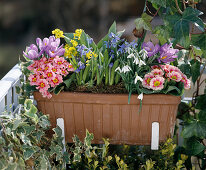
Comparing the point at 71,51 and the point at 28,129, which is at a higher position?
the point at 71,51

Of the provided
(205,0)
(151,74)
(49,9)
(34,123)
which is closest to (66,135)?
(34,123)

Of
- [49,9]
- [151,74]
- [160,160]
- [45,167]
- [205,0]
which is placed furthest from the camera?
[49,9]

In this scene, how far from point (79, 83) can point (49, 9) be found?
2659 mm

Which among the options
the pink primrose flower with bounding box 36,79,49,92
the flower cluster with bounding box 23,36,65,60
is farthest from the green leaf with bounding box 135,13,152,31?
the pink primrose flower with bounding box 36,79,49,92

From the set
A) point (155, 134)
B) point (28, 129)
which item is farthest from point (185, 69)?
point (28, 129)

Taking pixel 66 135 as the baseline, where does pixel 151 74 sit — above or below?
above

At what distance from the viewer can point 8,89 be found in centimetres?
150

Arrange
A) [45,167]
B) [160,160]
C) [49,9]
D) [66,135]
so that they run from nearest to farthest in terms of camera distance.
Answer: [45,167] < [66,135] < [160,160] < [49,9]

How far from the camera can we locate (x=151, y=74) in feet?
4.87

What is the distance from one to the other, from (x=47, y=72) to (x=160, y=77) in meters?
0.53

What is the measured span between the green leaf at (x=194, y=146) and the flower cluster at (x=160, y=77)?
45cm

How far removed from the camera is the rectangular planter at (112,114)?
150 centimetres

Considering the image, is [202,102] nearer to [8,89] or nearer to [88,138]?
[88,138]

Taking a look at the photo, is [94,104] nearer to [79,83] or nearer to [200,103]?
[79,83]
